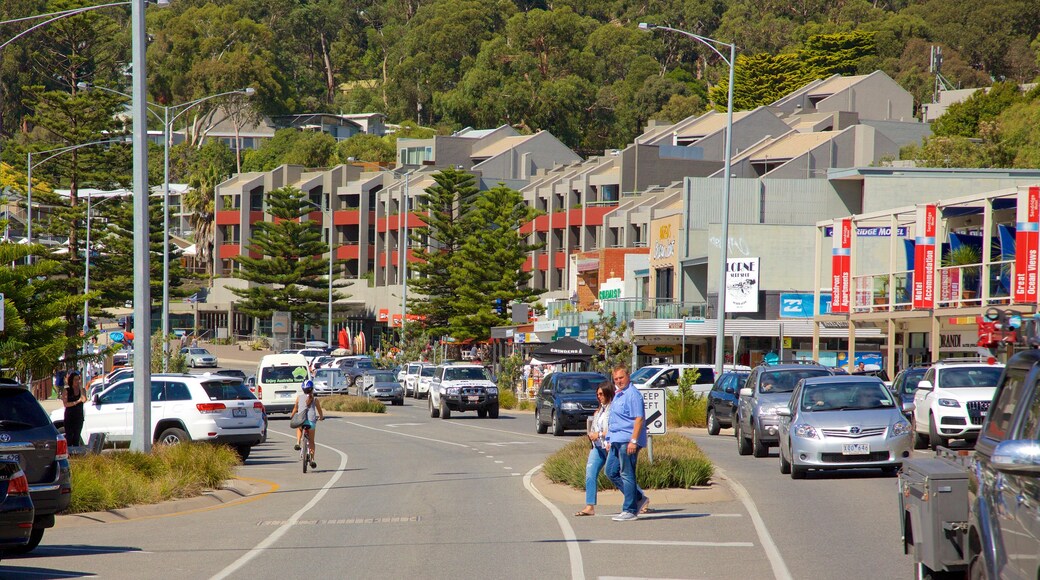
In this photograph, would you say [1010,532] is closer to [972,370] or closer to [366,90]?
[972,370]

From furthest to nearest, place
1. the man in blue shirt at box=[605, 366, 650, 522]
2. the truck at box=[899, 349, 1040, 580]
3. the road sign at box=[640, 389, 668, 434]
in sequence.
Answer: the road sign at box=[640, 389, 668, 434] < the man in blue shirt at box=[605, 366, 650, 522] < the truck at box=[899, 349, 1040, 580]

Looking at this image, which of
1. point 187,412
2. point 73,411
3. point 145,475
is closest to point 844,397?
point 145,475

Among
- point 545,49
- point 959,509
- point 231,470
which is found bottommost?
point 231,470

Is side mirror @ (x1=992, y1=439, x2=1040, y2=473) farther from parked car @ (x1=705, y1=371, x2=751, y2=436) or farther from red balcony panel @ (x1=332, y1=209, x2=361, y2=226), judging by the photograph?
red balcony panel @ (x1=332, y1=209, x2=361, y2=226)

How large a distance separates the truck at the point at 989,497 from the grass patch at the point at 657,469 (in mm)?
9052

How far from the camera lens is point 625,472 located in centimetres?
1617

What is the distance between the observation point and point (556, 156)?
368ft

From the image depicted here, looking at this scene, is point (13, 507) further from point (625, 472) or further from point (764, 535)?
point (764, 535)

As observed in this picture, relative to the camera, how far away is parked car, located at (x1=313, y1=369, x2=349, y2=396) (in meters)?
58.6

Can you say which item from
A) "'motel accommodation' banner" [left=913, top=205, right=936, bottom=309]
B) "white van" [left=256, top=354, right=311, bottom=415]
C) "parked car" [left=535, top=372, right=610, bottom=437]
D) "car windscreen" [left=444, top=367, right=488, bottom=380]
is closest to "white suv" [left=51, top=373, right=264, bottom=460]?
"parked car" [left=535, top=372, right=610, bottom=437]

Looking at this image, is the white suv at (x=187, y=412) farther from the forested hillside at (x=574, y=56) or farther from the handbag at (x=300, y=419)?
the forested hillside at (x=574, y=56)

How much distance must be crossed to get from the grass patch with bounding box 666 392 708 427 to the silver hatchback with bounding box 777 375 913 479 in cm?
1521

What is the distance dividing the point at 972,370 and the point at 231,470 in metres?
13.8

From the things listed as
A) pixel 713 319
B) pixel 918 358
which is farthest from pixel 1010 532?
pixel 713 319
